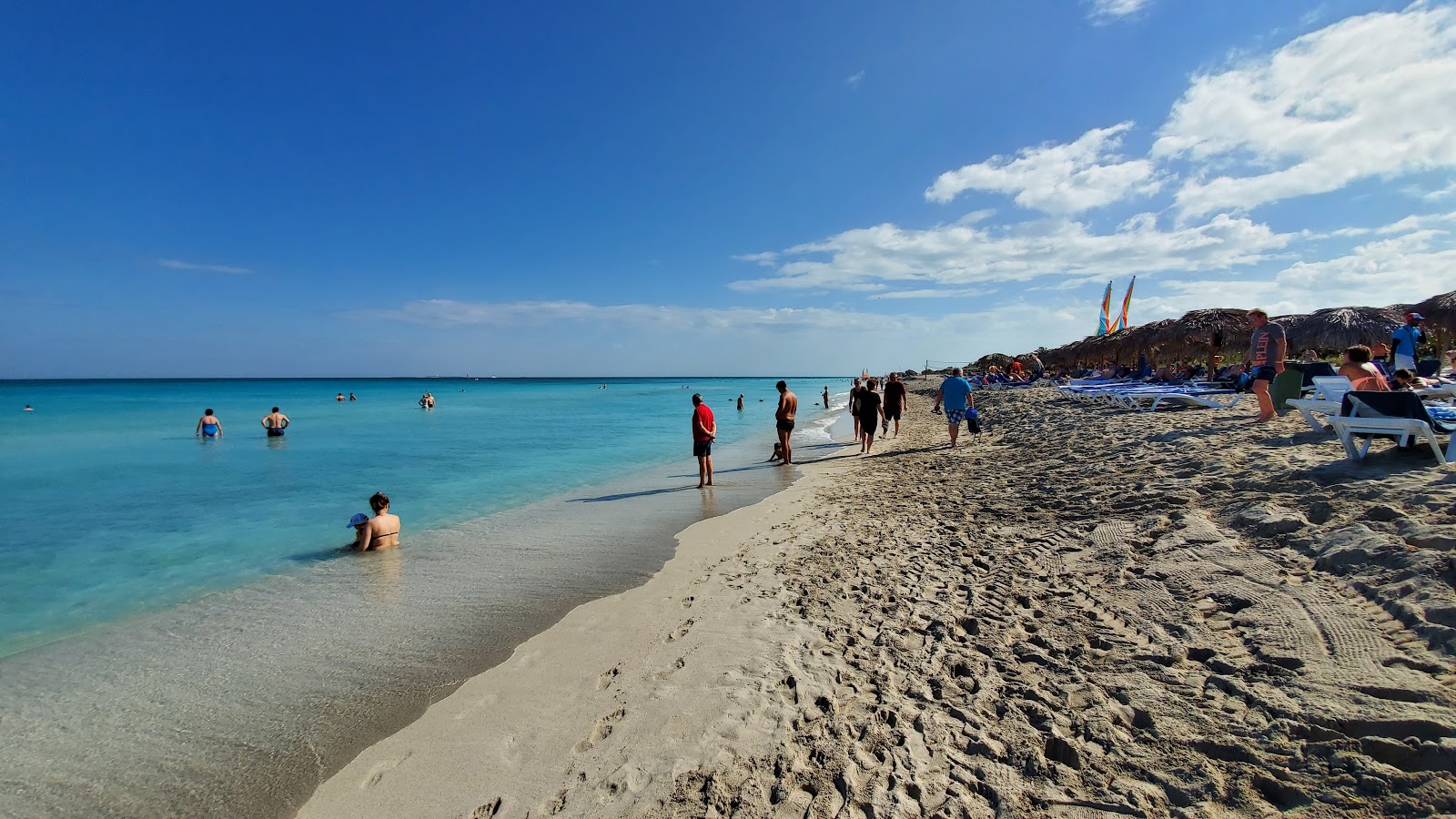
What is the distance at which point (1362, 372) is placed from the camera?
6.55 metres

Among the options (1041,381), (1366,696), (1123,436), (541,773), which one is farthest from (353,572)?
(1041,381)

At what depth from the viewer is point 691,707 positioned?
129 inches

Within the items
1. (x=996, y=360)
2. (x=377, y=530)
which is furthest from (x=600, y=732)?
(x=996, y=360)

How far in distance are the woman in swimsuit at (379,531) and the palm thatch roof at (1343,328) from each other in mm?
21666

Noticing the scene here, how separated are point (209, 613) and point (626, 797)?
204 inches

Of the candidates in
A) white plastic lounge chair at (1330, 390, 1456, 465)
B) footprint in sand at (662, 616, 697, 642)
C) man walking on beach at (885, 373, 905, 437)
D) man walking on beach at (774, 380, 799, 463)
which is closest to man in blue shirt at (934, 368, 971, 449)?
man walking on beach at (885, 373, 905, 437)

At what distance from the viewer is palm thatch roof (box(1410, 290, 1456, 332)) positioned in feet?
46.2

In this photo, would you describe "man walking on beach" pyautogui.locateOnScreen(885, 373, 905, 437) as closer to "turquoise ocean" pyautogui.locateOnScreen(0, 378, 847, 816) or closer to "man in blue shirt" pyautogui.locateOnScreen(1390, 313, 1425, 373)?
"turquoise ocean" pyautogui.locateOnScreen(0, 378, 847, 816)

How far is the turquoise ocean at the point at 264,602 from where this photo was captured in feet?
10.8

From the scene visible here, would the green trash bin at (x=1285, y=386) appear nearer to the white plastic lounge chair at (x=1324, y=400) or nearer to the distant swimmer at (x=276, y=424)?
the white plastic lounge chair at (x=1324, y=400)

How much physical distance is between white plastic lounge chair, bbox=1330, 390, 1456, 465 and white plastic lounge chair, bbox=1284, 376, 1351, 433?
118 centimetres

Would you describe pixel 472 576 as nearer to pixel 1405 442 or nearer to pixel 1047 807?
pixel 1047 807

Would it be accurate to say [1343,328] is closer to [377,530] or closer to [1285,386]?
[1285,386]

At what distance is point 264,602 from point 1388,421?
34.4 ft
